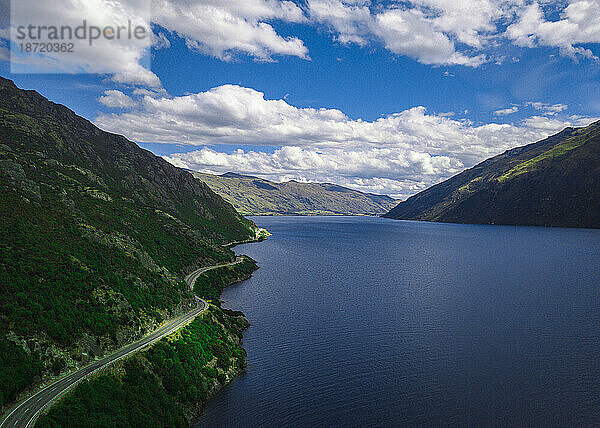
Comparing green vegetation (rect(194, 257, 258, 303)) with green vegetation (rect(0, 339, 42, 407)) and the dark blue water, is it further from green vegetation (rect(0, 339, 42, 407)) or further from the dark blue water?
green vegetation (rect(0, 339, 42, 407))

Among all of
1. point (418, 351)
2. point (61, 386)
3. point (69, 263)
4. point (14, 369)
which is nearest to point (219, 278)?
point (69, 263)

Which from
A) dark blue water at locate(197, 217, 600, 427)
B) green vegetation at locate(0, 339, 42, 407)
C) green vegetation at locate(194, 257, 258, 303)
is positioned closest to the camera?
green vegetation at locate(0, 339, 42, 407)

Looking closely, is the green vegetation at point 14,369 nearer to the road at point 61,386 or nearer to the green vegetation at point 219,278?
the road at point 61,386

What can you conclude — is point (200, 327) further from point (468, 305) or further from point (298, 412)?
point (468, 305)

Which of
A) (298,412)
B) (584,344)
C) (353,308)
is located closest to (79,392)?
(298,412)

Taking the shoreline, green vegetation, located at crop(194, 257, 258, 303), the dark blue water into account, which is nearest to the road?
the shoreline
